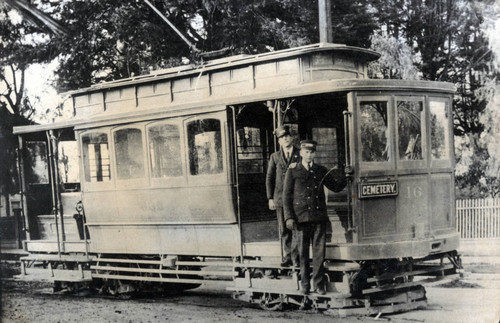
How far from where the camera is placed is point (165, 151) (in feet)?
26.6

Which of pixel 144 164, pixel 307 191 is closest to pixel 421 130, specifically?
pixel 307 191

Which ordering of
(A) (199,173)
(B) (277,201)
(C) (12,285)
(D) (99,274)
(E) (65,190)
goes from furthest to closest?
1. (E) (65,190)
2. (C) (12,285)
3. (D) (99,274)
4. (A) (199,173)
5. (B) (277,201)

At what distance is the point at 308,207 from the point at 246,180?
5.65ft

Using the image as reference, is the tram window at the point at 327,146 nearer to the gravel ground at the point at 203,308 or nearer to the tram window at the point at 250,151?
the tram window at the point at 250,151

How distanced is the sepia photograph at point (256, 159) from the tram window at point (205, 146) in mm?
22

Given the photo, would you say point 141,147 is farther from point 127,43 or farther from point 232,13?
point 232,13

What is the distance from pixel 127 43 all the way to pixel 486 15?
15.6 ft

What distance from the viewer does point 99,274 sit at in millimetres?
8930

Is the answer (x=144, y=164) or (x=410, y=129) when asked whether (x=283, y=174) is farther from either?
(x=144, y=164)

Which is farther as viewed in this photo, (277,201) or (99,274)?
(99,274)

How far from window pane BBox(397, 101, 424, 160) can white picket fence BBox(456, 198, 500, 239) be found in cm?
94

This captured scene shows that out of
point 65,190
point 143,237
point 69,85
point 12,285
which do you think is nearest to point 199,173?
point 143,237

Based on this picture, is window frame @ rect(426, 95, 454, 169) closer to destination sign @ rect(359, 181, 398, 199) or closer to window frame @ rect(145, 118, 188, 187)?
destination sign @ rect(359, 181, 398, 199)

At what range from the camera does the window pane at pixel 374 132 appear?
6445mm
